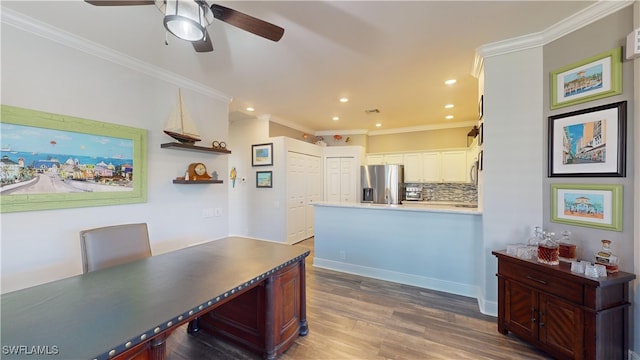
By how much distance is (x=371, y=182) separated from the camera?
5.71m

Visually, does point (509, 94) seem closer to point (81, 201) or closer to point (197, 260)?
point (197, 260)

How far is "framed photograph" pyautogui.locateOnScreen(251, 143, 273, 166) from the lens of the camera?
4.98 metres

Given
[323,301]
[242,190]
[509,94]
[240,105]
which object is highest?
[240,105]

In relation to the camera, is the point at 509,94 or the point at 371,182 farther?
the point at 371,182

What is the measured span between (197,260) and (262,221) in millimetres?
3340

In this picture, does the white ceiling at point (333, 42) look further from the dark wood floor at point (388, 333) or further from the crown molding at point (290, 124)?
the dark wood floor at point (388, 333)

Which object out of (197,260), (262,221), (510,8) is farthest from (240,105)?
(510,8)

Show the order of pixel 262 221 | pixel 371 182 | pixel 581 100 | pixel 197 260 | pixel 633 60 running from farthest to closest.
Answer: pixel 371 182
pixel 262 221
pixel 581 100
pixel 197 260
pixel 633 60

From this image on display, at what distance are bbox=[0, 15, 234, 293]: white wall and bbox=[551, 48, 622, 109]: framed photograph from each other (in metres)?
3.86

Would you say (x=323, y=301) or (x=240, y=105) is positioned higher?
(x=240, y=105)

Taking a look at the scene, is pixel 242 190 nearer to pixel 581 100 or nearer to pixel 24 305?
pixel 24 305

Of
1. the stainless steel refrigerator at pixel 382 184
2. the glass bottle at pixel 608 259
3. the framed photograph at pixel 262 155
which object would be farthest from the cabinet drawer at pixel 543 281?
the framed photograph at pixel 262 155

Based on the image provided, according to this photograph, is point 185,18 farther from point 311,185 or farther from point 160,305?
point 311,185

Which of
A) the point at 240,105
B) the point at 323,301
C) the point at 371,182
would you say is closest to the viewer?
the point at 323,301
